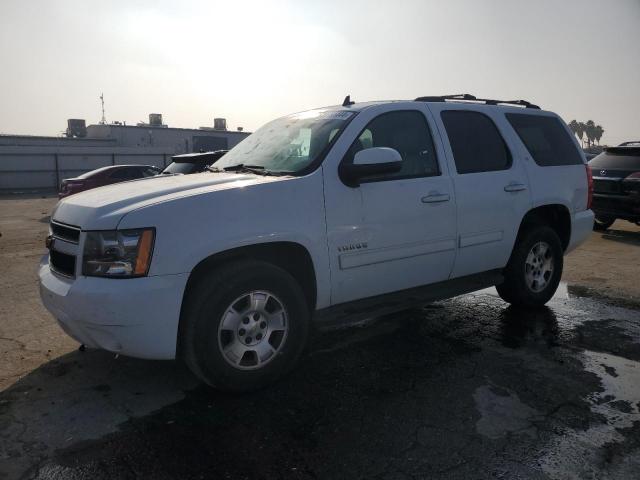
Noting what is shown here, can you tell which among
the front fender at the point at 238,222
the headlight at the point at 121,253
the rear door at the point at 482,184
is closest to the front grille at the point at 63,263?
the headlight at the point at 121,253

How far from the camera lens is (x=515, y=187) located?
16.0ft

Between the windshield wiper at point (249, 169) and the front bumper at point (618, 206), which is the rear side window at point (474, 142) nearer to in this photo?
the windshield wiper at point (249, 169)

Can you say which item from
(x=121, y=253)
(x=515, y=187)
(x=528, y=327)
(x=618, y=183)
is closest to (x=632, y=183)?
(x=618, y=183)

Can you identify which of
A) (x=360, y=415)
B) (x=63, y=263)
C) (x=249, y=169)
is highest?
(x=249, y=169)

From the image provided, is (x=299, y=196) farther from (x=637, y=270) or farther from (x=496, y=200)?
(x=637, y=270)

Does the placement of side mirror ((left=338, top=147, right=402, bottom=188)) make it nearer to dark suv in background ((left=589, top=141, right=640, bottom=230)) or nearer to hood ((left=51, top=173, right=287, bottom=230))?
hood ((left=51, top=173, right=287, bottom=230))

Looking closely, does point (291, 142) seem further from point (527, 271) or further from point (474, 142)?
point (527, 271)

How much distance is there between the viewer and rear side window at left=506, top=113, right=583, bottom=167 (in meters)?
5.24

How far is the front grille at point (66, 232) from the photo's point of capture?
3.34 meters

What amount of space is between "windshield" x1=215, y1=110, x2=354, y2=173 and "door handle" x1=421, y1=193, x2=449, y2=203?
2.86 feet

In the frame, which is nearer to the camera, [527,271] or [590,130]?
[527,271]

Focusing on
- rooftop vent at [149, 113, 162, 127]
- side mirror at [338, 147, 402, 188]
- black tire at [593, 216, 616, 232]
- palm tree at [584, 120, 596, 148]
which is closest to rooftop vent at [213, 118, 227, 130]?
rooftop vent at [149, 113, 162, 127]

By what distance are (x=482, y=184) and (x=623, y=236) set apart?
290 inches

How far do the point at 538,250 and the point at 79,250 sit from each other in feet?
13.7
